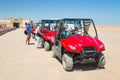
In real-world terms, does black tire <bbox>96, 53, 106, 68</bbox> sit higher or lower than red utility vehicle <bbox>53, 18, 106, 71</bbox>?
lower

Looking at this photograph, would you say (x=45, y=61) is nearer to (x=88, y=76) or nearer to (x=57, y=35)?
(x=57, y=35)

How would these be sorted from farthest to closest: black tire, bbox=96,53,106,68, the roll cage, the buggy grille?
the roll cage
black tire, bbox=96,53,106,68
the buggy grille

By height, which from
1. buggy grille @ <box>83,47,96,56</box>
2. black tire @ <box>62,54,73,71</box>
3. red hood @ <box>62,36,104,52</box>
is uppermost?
red hood @ <box>62,36,104,52</box>

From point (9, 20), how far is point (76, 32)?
94073 mm

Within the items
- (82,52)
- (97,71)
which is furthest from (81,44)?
(97,71)

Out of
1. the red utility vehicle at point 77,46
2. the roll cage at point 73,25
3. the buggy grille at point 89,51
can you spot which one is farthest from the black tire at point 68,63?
the roll cage at point 73,25

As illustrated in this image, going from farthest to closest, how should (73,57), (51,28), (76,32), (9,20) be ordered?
(9,20), (51,28), (76,32), (73,57)

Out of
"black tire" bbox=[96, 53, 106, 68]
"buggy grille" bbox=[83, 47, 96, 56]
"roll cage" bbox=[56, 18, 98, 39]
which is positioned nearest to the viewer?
"buggy grille" bbox=[83, 47, 96, 56]

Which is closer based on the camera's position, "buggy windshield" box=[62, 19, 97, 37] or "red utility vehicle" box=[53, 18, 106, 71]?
"red utility vehicle" box=[53, 18, 106, 71]

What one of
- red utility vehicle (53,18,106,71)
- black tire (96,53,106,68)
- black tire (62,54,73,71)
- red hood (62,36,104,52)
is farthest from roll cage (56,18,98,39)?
black tire (62,54,73,71)

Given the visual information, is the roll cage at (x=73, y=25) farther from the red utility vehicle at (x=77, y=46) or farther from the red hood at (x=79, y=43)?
the red hood at (x=79, y=43)

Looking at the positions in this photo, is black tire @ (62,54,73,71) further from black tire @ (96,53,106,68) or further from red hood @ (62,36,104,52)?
black tire @ (96,53,106,68)

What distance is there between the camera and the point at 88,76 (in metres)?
7.42

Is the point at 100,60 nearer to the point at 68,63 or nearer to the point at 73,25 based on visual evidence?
the point at 68,63
